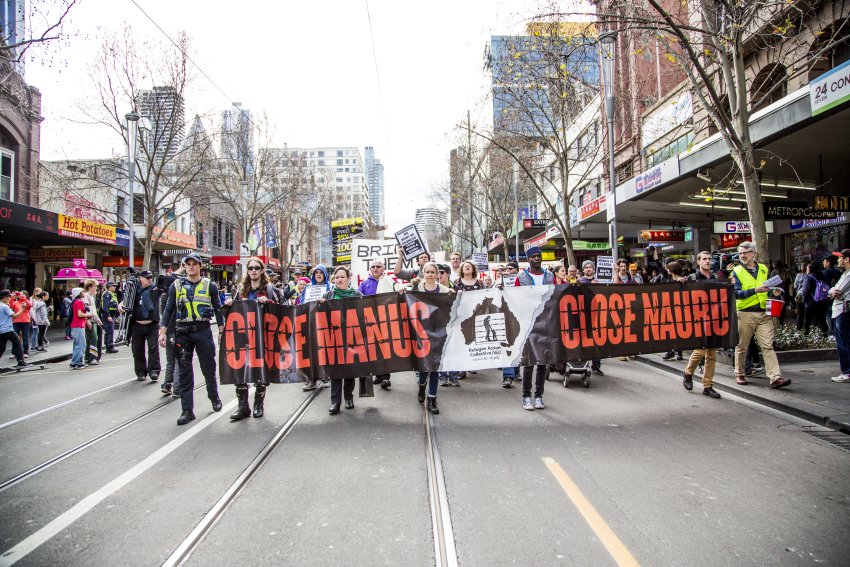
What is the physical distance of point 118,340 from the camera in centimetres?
1673

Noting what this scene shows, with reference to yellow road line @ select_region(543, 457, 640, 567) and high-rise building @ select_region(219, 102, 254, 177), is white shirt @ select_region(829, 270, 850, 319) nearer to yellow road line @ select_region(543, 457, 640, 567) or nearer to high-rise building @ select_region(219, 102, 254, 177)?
yellow road line @ select_region(543, 457, 640, 567)

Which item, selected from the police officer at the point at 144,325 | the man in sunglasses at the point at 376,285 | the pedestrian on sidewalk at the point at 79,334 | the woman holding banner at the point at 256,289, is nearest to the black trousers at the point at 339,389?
the woman holding banner at the point at 256,289

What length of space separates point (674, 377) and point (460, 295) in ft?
15.0

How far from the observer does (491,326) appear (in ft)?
22.1

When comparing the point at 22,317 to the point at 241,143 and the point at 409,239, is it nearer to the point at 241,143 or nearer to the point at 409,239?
the point at 409,239

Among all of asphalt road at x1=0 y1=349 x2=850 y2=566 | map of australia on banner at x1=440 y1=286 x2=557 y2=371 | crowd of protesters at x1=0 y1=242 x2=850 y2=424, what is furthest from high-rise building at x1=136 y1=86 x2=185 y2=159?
map of australia on banner at x1=440 y1=286 x2=557 y2=371

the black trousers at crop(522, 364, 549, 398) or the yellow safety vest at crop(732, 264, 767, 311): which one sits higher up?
the yellow safety vest at crop(732, 264, 767, 311)

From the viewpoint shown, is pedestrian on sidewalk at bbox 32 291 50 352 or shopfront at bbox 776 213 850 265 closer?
pedestrian on sidewalk at bbox 32 291 50 352

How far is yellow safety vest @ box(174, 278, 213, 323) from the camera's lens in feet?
21.2

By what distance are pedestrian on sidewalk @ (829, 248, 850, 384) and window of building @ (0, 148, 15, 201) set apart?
2984cm

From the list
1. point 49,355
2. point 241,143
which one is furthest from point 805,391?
point 241,143

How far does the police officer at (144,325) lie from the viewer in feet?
30.0

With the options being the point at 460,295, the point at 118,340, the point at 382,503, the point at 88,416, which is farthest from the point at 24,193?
the point at 382,503

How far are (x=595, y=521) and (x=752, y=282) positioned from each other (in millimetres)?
5484
